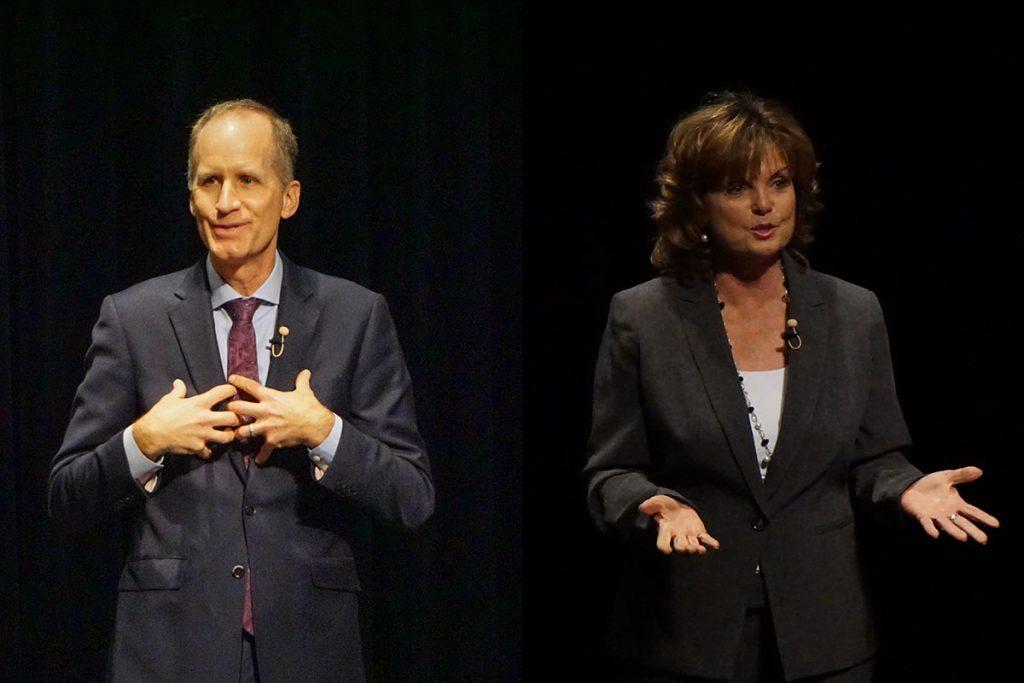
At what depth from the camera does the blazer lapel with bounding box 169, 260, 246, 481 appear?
252 cm

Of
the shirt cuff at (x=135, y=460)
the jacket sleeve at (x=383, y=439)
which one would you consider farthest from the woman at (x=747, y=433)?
the shirt cuff at (x=135, y=460)

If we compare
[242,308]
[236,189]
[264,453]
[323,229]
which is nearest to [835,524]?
[264,453]

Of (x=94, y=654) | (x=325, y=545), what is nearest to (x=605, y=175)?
(x=325, y=545)

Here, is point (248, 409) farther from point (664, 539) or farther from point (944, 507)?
point (944, 507)

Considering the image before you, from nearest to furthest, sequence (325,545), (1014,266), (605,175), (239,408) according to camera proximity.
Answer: (239,408)
(325,545)
(1014,266)
(605,175)

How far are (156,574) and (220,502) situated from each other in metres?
0.16

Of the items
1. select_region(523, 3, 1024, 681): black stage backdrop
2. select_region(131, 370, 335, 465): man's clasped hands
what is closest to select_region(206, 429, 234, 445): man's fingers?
select_region(131, 370, 335, 465): man's clasped hands

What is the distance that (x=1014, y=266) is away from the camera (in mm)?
3279

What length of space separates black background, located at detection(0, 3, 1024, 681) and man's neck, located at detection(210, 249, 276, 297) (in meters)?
0.90

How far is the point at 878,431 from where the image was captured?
2.55 meters

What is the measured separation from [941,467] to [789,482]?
3.36ft

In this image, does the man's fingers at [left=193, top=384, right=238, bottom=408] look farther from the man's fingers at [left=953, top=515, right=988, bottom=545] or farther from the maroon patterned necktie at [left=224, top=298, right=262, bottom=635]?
the man's fingers at [left=953, top=515, right=988, bottom=545]

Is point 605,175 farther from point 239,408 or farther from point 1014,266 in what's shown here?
point 239,408

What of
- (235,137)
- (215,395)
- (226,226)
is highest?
(235,137)
